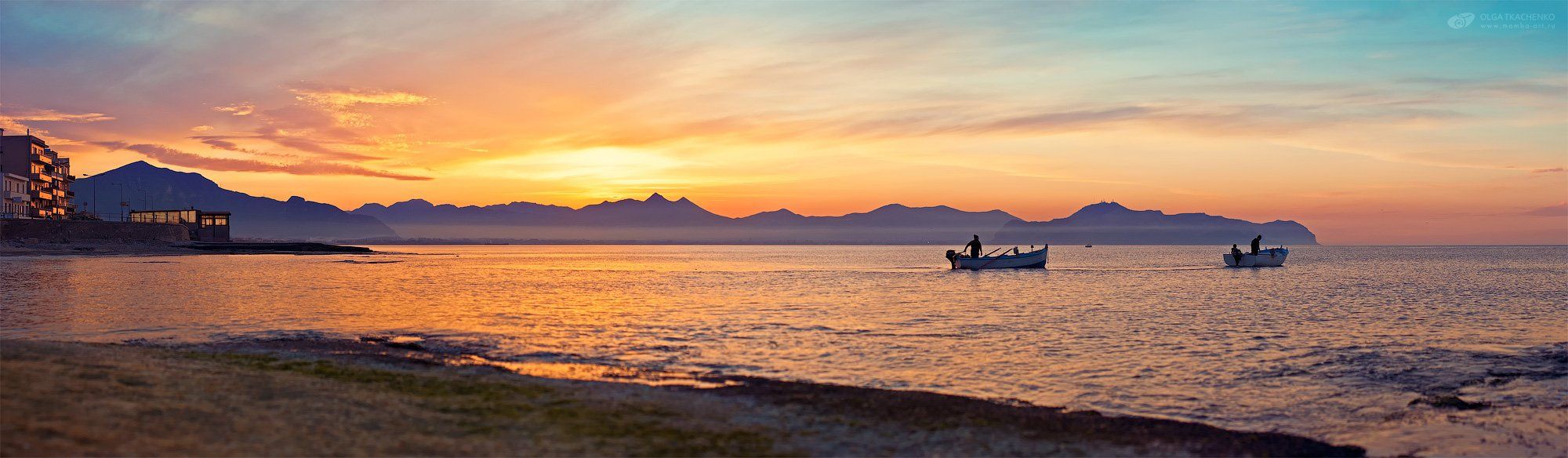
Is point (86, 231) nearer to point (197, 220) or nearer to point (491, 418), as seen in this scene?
point (197, 220)

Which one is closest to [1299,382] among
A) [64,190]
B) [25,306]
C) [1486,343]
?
[1486,343]

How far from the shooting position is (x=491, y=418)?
1316 centimetres

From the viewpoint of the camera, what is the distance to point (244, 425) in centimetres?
1162

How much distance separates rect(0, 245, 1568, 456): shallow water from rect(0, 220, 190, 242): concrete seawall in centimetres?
6956

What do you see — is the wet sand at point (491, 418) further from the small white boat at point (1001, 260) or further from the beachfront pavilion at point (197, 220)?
the beachfront pavilion at point (197, 220)

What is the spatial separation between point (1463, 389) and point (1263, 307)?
2530 centimetres

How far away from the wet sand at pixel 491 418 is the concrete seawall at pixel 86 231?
126855 millimetres

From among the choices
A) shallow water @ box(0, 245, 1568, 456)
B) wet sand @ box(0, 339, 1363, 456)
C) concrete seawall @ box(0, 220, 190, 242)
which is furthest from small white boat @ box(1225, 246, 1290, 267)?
concrete seawall @ box(0, 220, 190, 242)

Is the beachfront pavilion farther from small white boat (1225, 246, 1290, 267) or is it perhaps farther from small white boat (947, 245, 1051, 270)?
small white boat (1225, 246, 1290, 267)

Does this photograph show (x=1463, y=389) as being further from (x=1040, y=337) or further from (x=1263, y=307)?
(x=1263, y=307)

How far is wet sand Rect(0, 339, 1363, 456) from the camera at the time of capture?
36.3 ft

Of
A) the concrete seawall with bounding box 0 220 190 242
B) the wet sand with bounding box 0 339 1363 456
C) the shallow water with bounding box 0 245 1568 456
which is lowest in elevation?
the shallow water with bounding box 0 245 1568 456

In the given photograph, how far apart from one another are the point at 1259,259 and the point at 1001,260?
34.7m

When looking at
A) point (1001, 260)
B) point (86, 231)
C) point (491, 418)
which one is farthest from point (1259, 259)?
point (86, 231)
